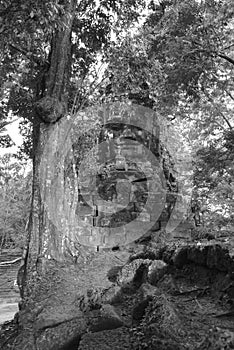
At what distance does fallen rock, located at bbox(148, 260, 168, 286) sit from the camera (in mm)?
4442

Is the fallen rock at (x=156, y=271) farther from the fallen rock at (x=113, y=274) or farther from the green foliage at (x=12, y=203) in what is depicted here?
→ the green foliage at (x=12, y=203)

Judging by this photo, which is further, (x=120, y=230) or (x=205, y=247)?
(x=120, y=230)

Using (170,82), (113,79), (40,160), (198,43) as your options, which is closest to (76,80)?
(113,79)

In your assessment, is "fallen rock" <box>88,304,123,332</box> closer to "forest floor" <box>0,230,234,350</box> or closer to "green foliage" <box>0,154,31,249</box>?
"forest floor" <box>0,230,234,350</box>

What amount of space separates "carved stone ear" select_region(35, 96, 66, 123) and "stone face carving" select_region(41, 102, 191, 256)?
4.35 metres

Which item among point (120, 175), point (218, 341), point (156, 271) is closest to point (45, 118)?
point (156, 271)

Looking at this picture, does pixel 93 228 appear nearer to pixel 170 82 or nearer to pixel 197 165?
pixel 197 165

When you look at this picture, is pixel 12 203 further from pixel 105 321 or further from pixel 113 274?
pixel 105 321

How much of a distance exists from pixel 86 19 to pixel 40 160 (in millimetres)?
4648

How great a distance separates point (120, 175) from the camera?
15062mm

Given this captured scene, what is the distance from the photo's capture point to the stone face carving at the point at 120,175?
43.1ft

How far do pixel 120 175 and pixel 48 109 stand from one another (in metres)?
8.99

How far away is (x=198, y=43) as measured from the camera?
7.97m

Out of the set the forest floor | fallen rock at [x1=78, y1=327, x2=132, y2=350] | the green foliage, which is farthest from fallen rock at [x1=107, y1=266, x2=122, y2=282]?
→ the green foliage
